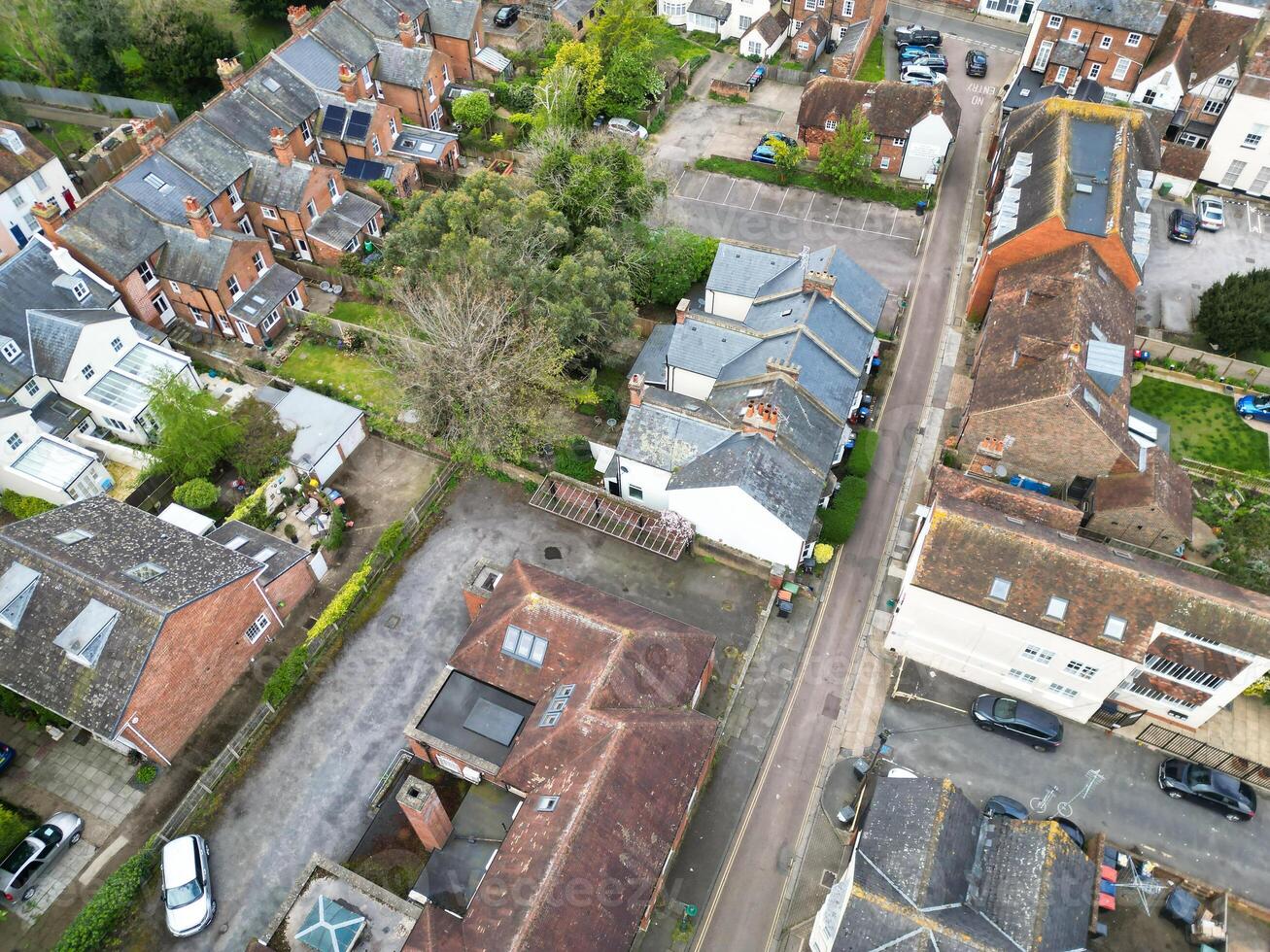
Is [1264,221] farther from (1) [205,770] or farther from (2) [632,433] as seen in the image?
(1) [205,770]

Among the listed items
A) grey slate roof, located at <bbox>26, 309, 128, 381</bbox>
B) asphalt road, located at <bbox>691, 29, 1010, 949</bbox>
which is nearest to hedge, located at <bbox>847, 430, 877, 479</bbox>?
asphalt road, located at <bbox>691, 29, 1010, 949</bbox>

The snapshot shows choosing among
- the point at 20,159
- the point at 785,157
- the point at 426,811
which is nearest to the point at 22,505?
the point at 20,159

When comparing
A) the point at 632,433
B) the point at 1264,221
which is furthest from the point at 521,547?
the point at 1264,221

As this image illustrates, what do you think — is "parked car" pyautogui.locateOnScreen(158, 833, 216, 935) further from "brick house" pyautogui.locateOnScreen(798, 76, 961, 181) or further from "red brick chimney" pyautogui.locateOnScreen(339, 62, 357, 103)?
"brick house" pyautogui.locateOnScreen(798, 76, 961, 181)

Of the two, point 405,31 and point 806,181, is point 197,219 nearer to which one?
point 405,31

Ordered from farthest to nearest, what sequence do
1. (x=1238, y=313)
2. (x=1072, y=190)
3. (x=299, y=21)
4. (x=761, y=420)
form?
(x=299, y=21), (x=1072, y=190), (x=1238, y=313), (x=761, y=420)

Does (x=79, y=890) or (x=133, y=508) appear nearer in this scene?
(x=79, y=890)
